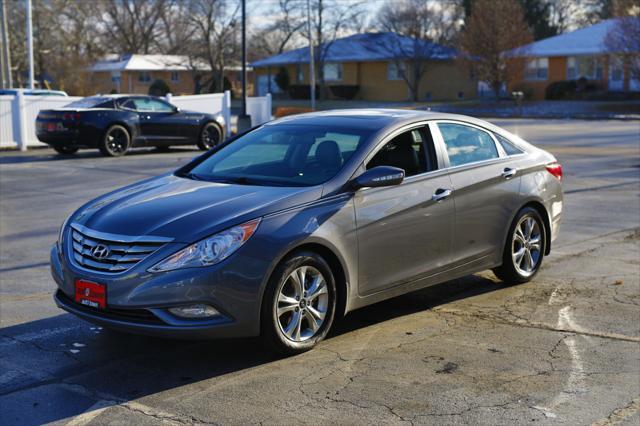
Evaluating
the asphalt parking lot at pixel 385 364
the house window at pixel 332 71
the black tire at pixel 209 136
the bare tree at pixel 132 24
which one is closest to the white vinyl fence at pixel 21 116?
the black tire at pixel 209 136

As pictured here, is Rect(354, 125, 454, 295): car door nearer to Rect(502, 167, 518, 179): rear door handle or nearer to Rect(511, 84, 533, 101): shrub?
Rect(502, 167, 518, 179): rear door handle

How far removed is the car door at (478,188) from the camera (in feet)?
22.0

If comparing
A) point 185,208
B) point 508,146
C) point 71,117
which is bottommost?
point 185,208

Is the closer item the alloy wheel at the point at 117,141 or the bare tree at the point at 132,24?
the alloy wheel at the point at 117,141

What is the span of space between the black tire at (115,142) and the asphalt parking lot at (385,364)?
1193cm

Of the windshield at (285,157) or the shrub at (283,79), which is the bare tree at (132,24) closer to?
the shrub at (283,79)

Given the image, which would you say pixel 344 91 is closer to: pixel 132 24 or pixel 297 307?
pixel 132 24

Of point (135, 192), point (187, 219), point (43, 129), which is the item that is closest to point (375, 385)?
point (187, 219)

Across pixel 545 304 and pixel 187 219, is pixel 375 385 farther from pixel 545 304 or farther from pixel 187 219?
pixel 545 304

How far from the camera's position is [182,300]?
500 centimetres

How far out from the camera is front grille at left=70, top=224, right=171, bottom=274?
510 cm

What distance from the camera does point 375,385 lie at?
5.00 meters

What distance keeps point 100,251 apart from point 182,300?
677 millimetres

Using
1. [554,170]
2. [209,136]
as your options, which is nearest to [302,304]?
[554,170]
